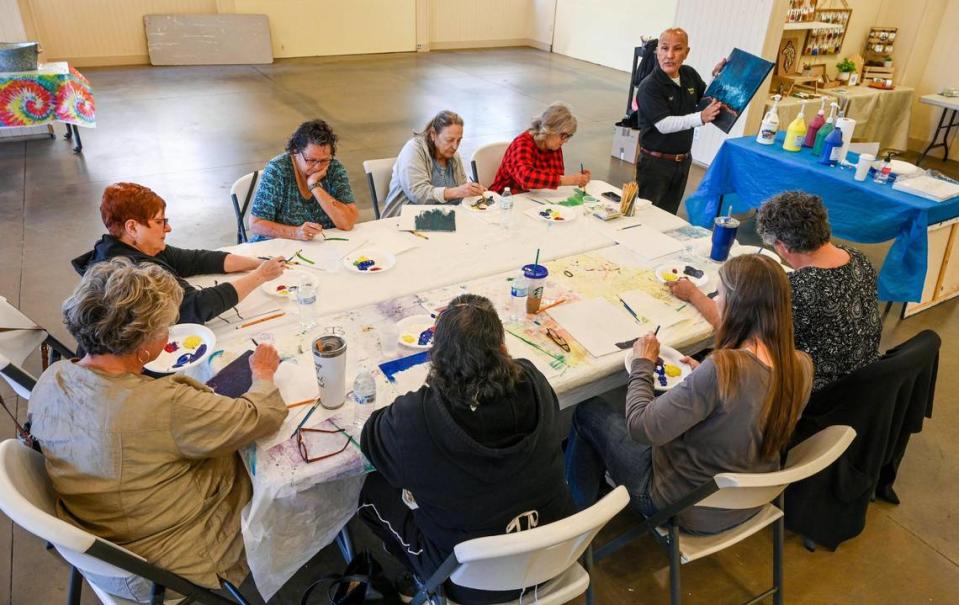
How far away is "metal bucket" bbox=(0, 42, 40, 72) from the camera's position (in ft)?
18.5

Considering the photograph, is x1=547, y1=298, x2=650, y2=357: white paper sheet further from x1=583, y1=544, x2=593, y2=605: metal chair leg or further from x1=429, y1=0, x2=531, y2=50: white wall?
x1=429, y1=0, x2=531, y2=50: white wall

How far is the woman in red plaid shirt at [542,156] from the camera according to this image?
11.1 ft

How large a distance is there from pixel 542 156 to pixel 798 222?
1600mm

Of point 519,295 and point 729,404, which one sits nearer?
point 729,404

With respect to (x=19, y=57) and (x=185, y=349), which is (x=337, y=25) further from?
(x=185, y=349)

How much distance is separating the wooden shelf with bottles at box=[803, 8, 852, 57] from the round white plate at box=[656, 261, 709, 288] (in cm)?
484

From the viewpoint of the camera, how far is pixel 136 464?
152 centimetres

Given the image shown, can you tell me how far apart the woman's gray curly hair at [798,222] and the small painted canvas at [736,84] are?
1731mm

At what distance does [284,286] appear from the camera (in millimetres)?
2416

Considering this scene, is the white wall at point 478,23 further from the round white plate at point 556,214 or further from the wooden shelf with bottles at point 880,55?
the round white plate at point 556,214

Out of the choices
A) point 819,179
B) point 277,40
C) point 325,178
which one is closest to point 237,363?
point 325,178

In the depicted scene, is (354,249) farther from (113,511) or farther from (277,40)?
(277,40)

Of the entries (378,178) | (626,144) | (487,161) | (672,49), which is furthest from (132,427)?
(626,144)

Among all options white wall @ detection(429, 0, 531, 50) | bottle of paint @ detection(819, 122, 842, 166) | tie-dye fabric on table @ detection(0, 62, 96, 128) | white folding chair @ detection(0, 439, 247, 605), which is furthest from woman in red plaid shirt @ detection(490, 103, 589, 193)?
white wall @ detection(429, 0, 531, 50)
